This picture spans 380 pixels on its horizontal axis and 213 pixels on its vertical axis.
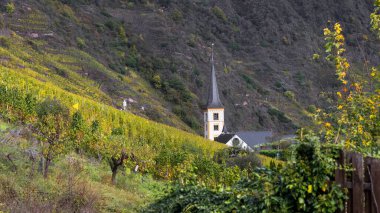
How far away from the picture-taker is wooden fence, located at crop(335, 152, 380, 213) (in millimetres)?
4789

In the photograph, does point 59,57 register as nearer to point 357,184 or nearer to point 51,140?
point 51,140

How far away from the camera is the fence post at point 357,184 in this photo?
4844 mm

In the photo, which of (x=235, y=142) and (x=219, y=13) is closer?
(x=235, y=142)

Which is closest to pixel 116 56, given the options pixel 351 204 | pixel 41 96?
pixel 41 96

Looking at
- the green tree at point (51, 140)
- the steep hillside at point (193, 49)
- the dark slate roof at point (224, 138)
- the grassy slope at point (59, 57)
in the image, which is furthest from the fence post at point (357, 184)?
the dark slate roof at point (224, 138)

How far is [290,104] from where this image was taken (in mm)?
87375

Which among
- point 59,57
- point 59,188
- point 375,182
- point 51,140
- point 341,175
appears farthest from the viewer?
point 59,57

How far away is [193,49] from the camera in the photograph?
90.9 metres

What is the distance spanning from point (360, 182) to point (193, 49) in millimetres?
86536

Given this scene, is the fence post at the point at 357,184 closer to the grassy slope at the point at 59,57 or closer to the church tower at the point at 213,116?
the grassy slope at the point at 59,57

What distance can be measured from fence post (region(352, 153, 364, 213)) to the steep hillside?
4203 cm

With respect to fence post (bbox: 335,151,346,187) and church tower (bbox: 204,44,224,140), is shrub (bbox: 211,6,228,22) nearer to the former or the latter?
church tower (bbox: 204,44,224,140)

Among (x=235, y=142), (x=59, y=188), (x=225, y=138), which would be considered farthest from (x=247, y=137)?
(x=59, y=188)

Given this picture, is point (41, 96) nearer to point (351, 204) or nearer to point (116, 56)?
point (351, 204)
